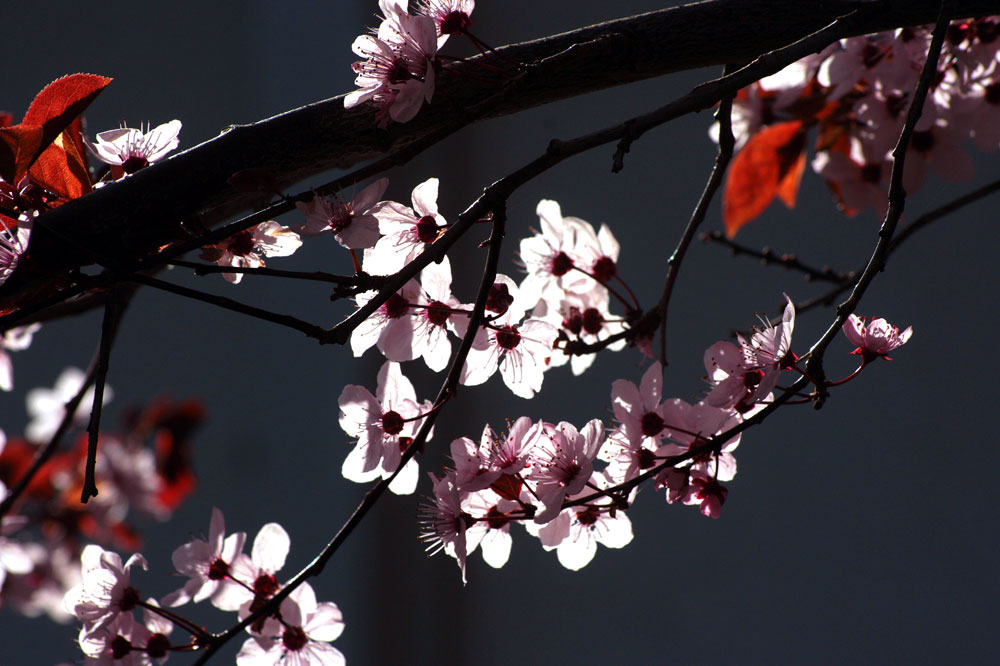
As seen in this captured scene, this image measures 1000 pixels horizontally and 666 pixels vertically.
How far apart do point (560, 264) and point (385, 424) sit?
0.64 ft

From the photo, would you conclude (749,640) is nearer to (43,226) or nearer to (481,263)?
(481,263)

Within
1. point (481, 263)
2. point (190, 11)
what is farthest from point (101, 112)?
point (481, 263)

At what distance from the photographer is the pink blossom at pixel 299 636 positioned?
0.52 metres

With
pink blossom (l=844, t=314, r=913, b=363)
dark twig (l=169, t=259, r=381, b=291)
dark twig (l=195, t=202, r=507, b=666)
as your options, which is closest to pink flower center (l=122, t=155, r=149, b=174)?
dark twig (l=169, t=259, r=381, b=291)

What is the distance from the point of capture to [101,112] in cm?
212

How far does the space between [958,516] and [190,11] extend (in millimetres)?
2249

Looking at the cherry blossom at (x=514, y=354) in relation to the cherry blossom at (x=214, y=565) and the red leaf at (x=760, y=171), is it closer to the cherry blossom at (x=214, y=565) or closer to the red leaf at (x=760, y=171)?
the cherry blossom at (x=214, y=565)

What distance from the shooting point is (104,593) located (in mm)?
522

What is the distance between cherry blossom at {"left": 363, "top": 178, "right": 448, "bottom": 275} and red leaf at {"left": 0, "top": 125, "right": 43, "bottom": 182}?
0.60 ft

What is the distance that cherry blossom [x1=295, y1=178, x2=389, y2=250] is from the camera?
1.38ft

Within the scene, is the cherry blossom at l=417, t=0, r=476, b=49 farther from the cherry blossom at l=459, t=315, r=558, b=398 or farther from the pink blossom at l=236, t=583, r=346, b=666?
the pink blossom at l=236, t=583, r=346, b=666

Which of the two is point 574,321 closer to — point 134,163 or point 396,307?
point 396,307

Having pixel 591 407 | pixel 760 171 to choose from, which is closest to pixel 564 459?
pixel 760 171

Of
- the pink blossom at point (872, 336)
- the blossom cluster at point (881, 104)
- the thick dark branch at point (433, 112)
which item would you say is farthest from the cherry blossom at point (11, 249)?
the blossom cluster at point (881, 104)
